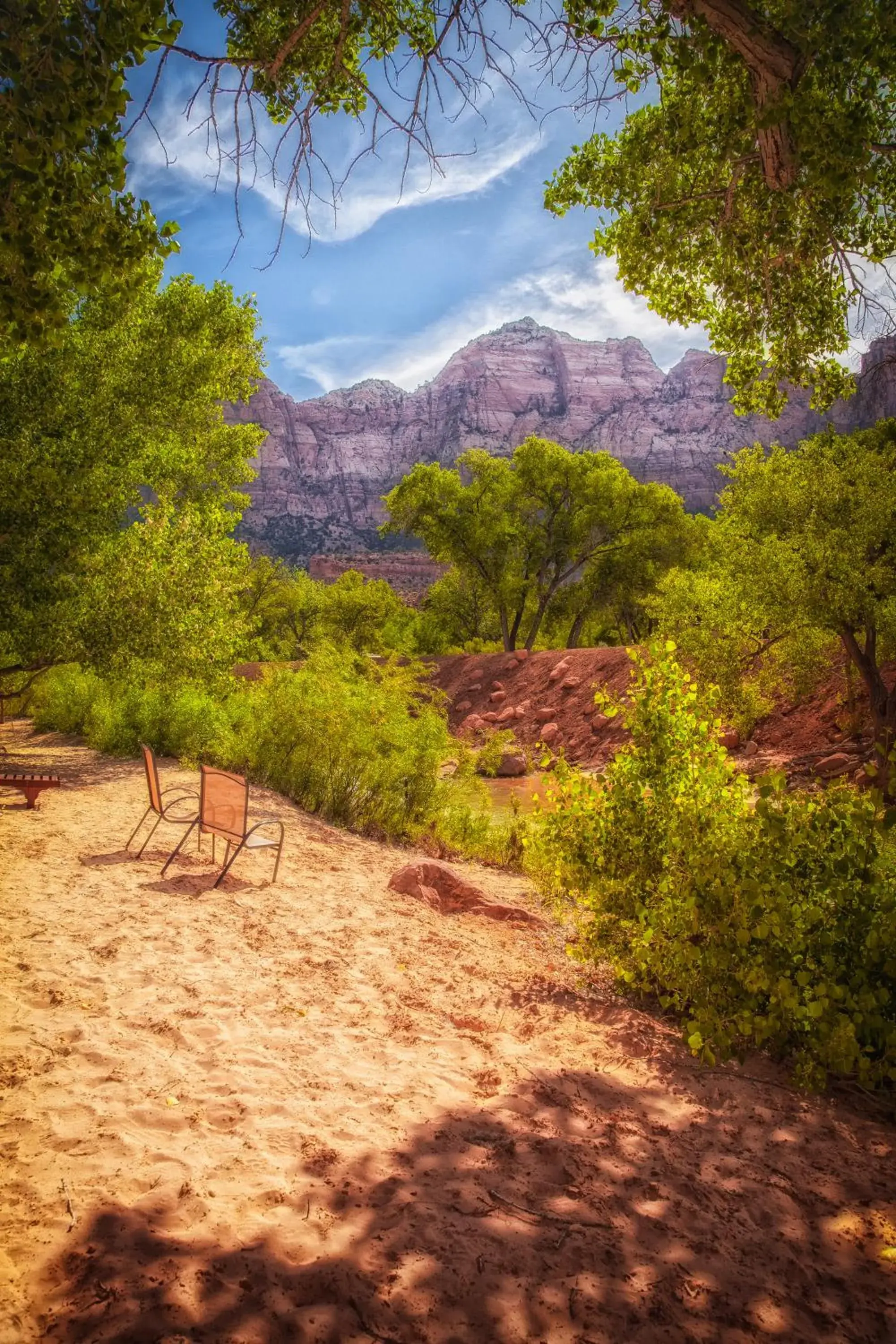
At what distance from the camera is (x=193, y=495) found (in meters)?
19.0

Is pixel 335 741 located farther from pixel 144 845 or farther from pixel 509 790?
pixel 509 790

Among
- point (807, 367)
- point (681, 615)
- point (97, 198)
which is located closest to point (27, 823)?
point (97, 198)

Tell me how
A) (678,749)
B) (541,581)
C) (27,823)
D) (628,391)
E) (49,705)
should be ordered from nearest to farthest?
(678,749) → (27,823) → (49,705) → (541,581) → (628,391)

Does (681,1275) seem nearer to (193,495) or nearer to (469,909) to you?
(469,909)

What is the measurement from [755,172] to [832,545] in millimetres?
8022

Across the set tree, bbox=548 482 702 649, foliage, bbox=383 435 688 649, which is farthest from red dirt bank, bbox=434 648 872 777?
tree, bbox=548 482 702 649

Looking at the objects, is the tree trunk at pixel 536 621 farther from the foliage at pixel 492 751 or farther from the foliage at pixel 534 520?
the foliage at pixel 492 751

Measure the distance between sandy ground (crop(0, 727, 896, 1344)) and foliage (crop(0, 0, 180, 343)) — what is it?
3.86 metres

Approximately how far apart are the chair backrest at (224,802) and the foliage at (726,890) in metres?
2.74

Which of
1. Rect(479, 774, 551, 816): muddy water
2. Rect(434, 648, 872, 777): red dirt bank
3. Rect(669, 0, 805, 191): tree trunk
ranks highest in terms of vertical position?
Rect(669, 0, 805, 191): tree trunk

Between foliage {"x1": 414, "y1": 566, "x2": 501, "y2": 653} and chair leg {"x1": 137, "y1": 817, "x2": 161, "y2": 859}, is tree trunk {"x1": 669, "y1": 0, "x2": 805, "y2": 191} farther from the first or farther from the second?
foliage {"x1": 414, "y1": 566, "x2": 501, "y2": 653}

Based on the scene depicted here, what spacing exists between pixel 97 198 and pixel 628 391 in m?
175

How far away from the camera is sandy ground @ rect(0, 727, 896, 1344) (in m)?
2.03

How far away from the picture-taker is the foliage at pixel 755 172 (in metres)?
3.66
